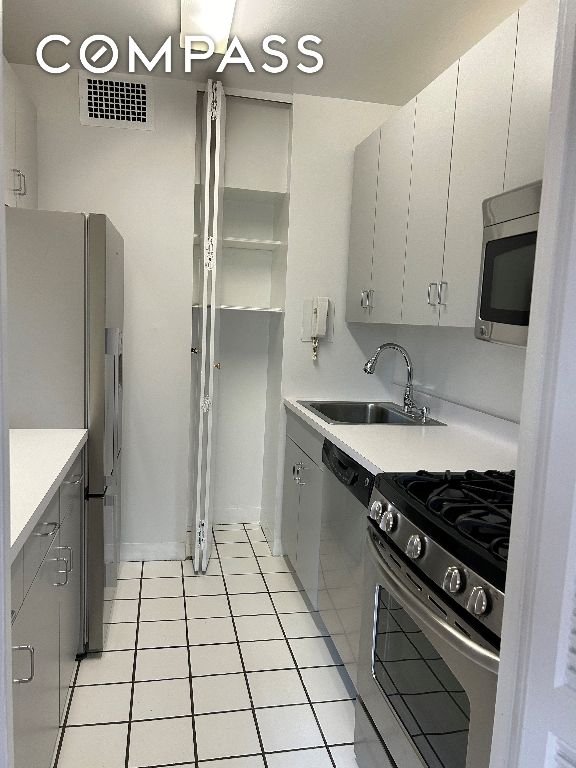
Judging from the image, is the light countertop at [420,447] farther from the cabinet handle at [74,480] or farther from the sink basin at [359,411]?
the cabinet handle at [74,480]

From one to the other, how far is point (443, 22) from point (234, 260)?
5.75 ft

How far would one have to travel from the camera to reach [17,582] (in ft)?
4.20

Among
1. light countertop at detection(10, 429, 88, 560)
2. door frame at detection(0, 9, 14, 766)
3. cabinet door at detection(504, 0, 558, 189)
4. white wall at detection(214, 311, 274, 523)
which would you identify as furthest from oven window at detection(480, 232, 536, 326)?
white wall at detection(214, 311, 274, 523)

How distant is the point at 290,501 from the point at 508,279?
1.91 meters

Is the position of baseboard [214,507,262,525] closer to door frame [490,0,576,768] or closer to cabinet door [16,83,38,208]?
cabinet door [16,83,38,208]

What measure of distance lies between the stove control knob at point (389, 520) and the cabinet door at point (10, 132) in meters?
2.01

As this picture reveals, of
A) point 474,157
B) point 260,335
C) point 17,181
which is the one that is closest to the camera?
point 474,157

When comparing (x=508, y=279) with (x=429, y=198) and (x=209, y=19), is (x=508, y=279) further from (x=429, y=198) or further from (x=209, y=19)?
(x=209, y=19)

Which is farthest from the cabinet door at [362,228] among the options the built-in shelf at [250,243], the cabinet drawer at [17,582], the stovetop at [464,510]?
the cabinet drawer at [17,582]

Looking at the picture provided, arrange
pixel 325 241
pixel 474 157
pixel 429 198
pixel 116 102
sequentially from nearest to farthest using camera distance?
pixel 474 157
pixel 429 198
pixel 116 102
pixel 325 241

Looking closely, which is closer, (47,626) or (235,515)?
(47,626)

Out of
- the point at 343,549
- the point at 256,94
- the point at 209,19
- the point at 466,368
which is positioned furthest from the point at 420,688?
the point at 256,94

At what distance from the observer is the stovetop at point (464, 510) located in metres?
1.22

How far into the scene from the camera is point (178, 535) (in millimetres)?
3316
